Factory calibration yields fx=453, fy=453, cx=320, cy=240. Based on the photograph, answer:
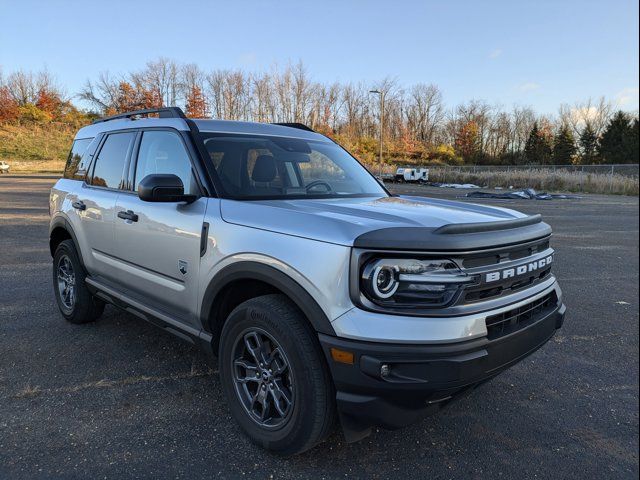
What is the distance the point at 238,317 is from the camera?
2561 mm

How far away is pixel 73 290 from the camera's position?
14.8 ft

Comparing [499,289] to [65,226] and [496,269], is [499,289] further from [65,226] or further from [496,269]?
[65,226]

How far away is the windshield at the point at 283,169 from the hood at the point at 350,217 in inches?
11.0

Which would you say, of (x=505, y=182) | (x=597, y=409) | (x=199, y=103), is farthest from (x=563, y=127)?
(x=597, y=409)

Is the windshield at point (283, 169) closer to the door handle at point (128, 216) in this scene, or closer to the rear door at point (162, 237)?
the rear door at point (162, 237)

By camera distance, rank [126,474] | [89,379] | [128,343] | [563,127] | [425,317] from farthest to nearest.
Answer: [563,127] → [128,343] → [89,379] → [126,474] → [425,317]

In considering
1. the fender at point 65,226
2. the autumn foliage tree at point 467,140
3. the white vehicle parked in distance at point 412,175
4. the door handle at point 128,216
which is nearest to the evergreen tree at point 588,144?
the autumn foliage tree at point 467,140

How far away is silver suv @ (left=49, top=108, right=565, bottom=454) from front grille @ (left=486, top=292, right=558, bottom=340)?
11mm

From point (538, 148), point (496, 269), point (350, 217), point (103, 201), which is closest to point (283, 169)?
point (350, 217)

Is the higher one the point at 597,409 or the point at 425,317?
the point at 425,317

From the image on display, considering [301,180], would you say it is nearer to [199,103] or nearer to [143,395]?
[143,395]

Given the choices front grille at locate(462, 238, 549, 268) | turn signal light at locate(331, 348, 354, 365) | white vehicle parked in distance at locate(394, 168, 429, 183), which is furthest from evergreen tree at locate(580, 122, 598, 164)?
turn signal light at locate(331, 348, 354, 365)

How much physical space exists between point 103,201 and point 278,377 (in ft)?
8.01

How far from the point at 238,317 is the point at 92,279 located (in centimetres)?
230
